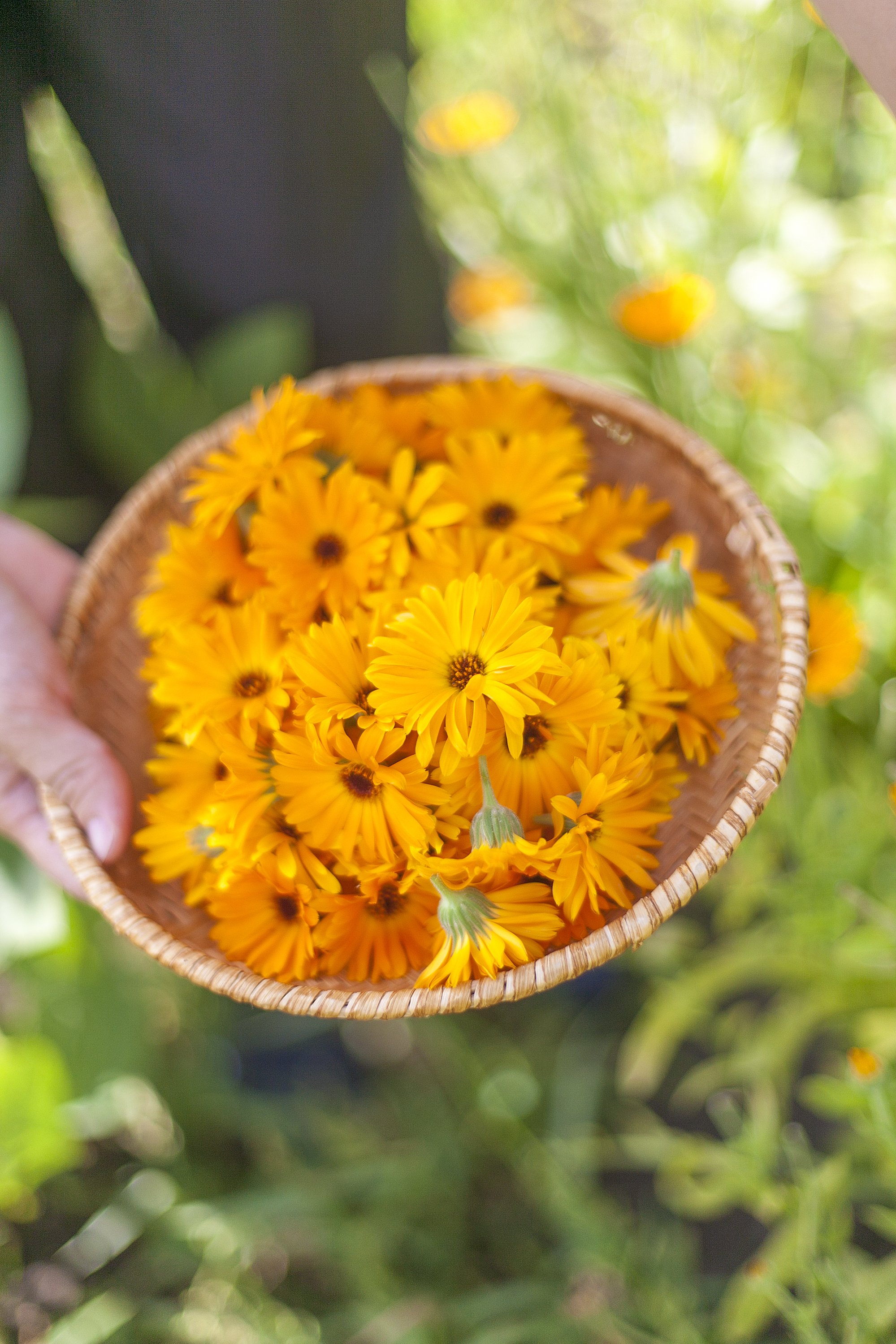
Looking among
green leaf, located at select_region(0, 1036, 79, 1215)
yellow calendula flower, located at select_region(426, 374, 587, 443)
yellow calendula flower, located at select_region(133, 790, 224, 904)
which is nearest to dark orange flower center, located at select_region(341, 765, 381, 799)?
yellow calendula flower, located at select_region(133, 790, 224, 904)

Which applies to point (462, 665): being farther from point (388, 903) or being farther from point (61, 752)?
point (61, 752)

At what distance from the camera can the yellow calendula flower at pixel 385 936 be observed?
49 cm

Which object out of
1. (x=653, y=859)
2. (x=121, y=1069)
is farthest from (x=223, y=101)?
(x=121, y=1069)

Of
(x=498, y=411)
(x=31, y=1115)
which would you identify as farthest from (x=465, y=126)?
(x=31, y=1115)

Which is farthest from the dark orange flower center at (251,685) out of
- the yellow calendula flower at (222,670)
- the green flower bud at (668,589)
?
the green flower bud at (668,589)

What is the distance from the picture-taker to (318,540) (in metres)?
0.54

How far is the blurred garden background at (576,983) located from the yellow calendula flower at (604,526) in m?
0.30

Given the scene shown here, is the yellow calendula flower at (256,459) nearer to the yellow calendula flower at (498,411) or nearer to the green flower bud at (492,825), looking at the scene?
the yellow calendula flower at (498,411)

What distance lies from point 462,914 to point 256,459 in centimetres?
28

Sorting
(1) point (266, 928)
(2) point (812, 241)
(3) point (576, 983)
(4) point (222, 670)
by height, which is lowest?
(3) point (576, 983)

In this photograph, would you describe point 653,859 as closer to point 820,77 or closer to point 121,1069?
point 121,1069

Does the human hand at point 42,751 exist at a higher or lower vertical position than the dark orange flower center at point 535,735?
lower

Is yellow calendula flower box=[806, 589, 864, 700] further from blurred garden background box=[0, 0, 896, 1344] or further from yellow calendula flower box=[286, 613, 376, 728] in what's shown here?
yellow calendula flower box=[286, 613, 376, 728]

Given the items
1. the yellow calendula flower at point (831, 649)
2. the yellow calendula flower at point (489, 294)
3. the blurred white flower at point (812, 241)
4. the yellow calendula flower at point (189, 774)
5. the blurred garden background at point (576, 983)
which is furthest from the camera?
the yellow calendula flower at point (489, 294)
